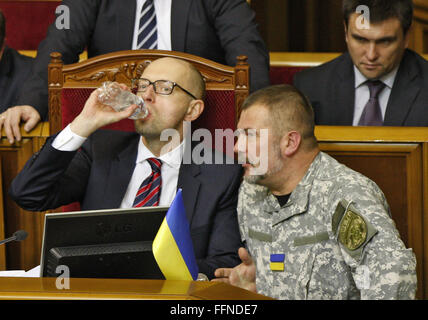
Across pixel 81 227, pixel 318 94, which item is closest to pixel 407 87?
pixel 318 94

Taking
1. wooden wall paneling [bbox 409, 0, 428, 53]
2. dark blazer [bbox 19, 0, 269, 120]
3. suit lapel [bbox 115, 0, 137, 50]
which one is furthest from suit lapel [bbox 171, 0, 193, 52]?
wooden wall paneling [bbox 409, 0, 428, 53]

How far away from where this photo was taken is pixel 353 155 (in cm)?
171

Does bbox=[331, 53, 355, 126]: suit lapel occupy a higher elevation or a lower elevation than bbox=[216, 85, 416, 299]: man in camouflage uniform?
higher

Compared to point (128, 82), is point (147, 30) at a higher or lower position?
higher

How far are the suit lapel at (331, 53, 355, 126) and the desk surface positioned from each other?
→ 4.14 feet

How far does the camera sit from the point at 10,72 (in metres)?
2.28

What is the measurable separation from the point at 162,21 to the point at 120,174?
1.97ft

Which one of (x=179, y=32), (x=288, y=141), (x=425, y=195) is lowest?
(x=425, y=195)

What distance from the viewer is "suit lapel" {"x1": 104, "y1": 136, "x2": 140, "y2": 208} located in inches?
65.5

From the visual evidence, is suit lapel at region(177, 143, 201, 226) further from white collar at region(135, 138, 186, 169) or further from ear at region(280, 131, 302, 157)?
ear at region(280, 131, 302, 157)

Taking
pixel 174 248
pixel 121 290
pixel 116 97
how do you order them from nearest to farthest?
pixel 121 290
pixel 174 248
pixel 116 97

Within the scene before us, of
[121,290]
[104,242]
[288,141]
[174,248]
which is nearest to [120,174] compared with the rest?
[288,141]

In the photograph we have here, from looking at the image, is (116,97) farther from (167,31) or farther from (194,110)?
(167,31)
